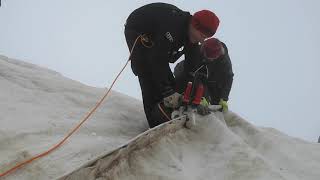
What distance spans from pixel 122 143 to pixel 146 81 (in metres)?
1.15

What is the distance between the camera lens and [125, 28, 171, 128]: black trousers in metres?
4.34

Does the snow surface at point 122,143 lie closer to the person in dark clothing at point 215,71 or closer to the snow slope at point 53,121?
the snow slope at point 53,121

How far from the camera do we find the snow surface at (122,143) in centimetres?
287

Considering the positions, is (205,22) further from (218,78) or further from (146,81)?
(218,78)

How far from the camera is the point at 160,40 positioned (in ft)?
13.0

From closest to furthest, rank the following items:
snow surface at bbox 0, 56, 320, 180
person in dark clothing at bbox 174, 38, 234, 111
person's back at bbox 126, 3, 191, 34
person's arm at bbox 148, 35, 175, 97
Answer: snow surface at bbox 0, 56, 320, 180 → person's arm at bbox 148, 35, 175, 97 → person's back at bbox 126, 3, 191, 34 → person in dark clothing at bbox 174, 38, 234, 111

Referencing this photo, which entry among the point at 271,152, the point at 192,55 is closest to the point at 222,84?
the point at 192,55

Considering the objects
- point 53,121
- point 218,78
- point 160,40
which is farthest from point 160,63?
point 218,78

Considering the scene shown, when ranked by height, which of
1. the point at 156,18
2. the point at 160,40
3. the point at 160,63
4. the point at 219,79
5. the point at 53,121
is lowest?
the point at 53,121

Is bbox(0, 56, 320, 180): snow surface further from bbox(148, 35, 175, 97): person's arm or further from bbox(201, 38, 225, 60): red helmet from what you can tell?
bbox(201, 38, 225, 60): red helmet

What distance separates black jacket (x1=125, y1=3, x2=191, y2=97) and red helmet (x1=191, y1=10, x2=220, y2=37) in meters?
0.12

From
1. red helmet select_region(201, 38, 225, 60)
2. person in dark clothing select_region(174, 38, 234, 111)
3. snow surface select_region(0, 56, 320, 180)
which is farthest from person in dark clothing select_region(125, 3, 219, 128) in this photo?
red helmet select_region(201, 38, 225, 60)

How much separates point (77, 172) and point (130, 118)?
2.17 m

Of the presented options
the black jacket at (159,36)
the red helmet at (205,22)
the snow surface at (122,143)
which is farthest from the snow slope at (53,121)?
the red helmet at (205,22)
